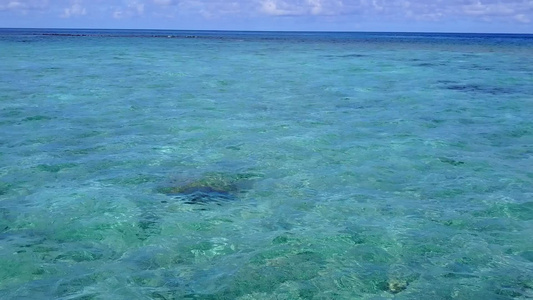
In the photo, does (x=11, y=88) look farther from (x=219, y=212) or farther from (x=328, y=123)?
(x=219, y=212)

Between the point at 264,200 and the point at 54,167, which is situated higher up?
the point at 54,167

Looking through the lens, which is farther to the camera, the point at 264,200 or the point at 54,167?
the point at 54,167

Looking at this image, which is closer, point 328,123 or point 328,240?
point 328,240

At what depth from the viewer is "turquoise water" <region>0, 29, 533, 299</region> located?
6.88 metres

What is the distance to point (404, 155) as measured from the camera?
1284 centimetres

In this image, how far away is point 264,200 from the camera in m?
9.70

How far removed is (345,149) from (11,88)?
17501 mm

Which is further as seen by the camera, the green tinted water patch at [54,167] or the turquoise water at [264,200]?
the green tinted water patch at [54,167]

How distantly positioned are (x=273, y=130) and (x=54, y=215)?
26.4 feet

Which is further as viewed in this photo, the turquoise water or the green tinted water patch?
the green tinted water patch

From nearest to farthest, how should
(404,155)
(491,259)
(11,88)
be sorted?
(491,259) → (404,155) → (11,88)

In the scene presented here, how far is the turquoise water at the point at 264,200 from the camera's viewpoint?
6875 millimetres

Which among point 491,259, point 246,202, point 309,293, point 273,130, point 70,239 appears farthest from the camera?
point 273,130

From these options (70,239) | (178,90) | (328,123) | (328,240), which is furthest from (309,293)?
(178,90)
